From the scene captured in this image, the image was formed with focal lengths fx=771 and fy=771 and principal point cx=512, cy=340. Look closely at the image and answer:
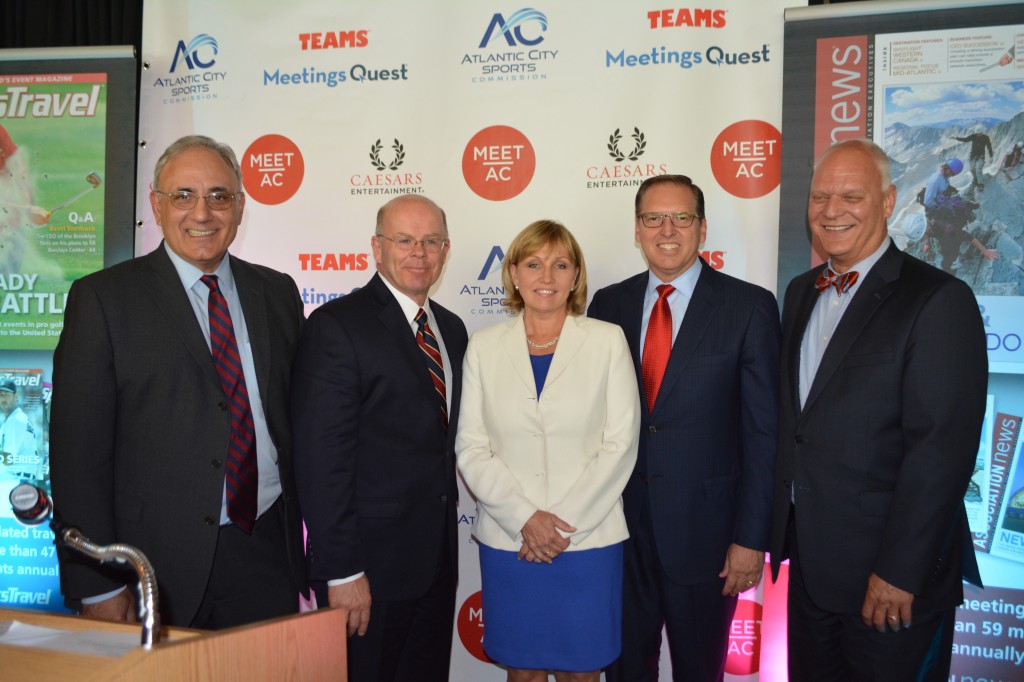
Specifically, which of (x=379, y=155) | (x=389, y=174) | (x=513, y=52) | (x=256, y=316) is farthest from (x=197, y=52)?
(x=256, y=316)

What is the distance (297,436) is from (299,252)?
1830 millimetres

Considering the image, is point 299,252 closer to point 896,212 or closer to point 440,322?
point 440,322

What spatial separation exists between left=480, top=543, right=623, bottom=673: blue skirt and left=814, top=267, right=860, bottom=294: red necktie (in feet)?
3.85

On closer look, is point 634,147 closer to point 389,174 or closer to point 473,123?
point 473,123

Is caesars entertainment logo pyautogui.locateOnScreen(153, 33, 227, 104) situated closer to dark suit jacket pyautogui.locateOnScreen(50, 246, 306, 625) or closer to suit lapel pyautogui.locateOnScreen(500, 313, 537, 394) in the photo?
dark suit jacket pyautogui.locateOnScreen(50, 246, 306, 625)

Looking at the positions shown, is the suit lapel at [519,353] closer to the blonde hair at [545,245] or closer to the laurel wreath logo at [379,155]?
the blonde hair at [545,245]

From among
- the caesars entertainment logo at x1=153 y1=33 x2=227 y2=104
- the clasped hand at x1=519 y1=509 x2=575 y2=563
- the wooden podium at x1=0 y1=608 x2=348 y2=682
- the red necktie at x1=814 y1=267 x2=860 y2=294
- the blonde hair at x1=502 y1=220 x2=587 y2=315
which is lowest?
the clasped hand at x1=519 y1=509 x2=575 y2=563

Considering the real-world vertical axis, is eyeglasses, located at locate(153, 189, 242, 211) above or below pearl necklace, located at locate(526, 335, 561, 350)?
above

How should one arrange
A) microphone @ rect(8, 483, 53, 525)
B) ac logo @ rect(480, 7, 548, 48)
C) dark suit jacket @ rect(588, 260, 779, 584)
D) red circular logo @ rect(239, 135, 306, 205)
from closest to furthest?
1. microphone @ rect(8, 483, 53, 525)
2. dark suit jacket @ rect(588, 260, 779, 584)
3. ac logo @ rect(480, 7, 548, 48)
4. red circular logo @ rect(239, 135, 306, 205)

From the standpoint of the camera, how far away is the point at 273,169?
4.20 m

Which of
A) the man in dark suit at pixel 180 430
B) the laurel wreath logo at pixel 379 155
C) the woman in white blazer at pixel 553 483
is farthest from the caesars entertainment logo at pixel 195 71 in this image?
the woman in white blazer at pixel 553 483

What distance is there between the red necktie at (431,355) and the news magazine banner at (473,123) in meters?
1.22

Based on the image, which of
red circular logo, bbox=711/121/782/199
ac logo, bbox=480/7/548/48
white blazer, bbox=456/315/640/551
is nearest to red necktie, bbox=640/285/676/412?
white blazer, bbox=456/315/640/551

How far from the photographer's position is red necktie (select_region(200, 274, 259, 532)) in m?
2.42
